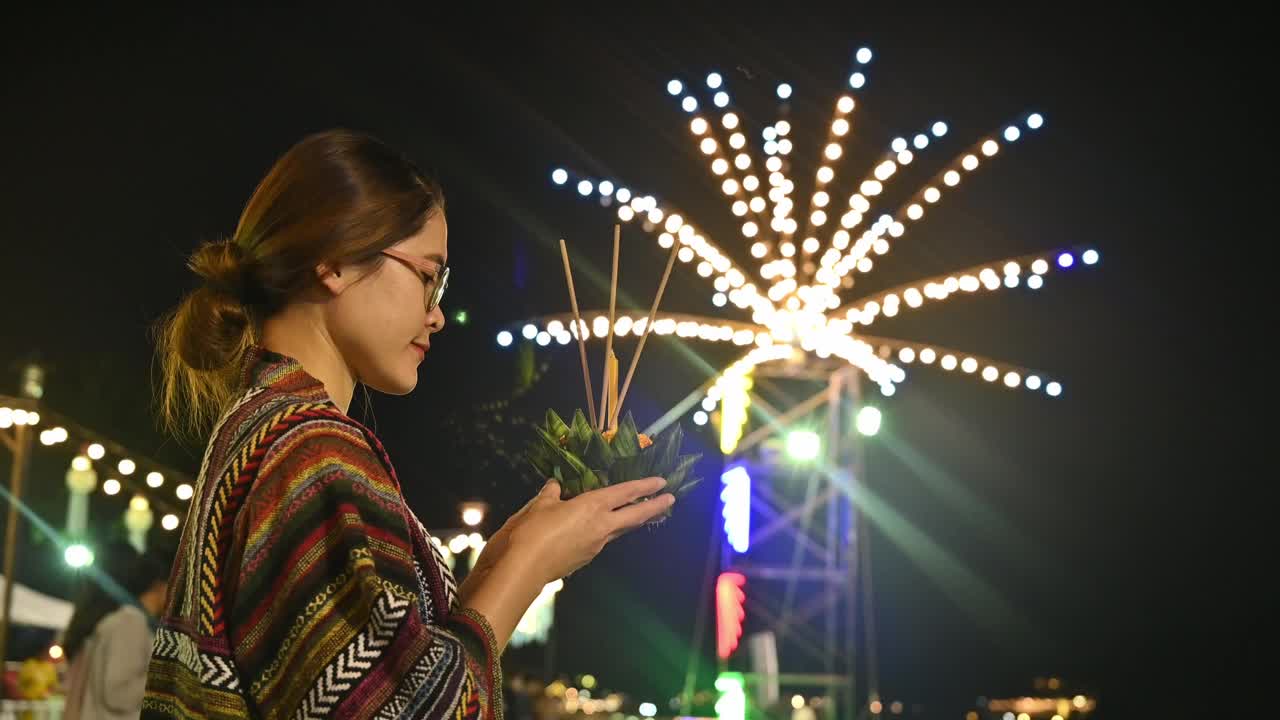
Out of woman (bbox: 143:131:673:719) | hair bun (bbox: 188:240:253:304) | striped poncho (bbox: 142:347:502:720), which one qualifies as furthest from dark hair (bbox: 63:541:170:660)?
striped poncho (bbox: 142:347:502:720)

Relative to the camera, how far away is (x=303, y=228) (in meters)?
1.92

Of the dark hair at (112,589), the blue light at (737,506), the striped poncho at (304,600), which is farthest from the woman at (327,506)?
the blue light at (737,506)

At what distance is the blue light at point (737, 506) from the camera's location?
524 inches

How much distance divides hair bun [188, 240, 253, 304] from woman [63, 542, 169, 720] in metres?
3.59

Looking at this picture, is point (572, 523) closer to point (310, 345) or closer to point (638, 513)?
point (638, 513)

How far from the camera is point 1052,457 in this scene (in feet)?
75.8

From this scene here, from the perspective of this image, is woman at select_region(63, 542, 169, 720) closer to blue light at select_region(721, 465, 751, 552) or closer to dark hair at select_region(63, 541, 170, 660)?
dark hair at select_region(63, 541, 170, 660)

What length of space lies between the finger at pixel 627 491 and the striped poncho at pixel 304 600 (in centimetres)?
32

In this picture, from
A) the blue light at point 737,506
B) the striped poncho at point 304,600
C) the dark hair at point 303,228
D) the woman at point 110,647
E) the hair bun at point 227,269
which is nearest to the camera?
the striped poncho at point 304,600

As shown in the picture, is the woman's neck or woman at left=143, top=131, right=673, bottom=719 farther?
the woman's neck

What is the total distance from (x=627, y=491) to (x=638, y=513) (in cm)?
4

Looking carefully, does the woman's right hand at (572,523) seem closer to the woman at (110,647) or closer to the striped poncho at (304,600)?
the striped poncho at (304,600)

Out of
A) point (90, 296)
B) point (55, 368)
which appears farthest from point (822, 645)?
point (90, 296)

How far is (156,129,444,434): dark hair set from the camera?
6.30ft
